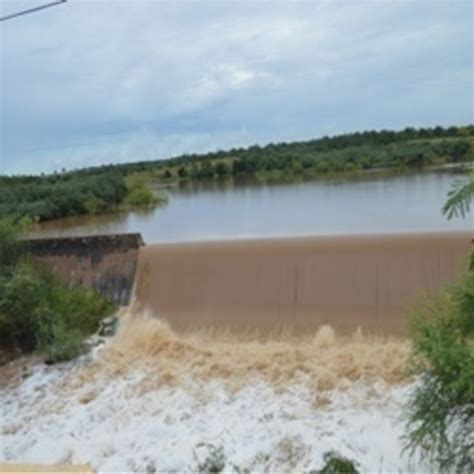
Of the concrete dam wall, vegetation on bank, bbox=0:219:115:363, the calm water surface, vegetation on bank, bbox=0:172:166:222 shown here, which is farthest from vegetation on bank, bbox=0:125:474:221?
vegetation on bank, bbox=0:219:115:363

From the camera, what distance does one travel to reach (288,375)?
6.70m

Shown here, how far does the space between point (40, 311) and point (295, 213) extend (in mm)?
11551

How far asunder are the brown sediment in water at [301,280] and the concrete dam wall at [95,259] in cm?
23

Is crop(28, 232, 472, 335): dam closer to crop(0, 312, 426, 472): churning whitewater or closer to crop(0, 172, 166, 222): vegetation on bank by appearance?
crop(0, 312, 426, 472): churning whitewater

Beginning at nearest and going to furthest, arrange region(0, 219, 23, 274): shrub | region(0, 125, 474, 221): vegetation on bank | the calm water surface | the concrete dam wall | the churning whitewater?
the churning whitewater, region(0, 219, 23, 274): shrub, the concrete dam wall, the calm water surface, region(0, 125, 474, 221): vegetation on bank

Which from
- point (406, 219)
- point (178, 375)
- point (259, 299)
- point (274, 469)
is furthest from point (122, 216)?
point (274, 469)

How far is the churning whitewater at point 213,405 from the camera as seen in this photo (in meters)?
5.49

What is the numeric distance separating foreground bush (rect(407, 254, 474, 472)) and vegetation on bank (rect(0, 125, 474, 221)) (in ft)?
49.4

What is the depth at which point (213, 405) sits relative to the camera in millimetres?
6367

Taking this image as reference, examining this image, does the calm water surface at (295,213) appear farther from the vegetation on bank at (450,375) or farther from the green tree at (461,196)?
the vegetation on bank at (450,375)

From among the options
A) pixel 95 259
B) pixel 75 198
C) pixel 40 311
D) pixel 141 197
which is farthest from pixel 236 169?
pixel 40 311

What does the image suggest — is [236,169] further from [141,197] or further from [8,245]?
[8,245]

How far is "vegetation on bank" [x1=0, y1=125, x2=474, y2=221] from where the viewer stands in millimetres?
25359

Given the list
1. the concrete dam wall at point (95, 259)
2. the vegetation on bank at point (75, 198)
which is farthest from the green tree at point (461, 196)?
the vegetation on bank at point (75, 198)
